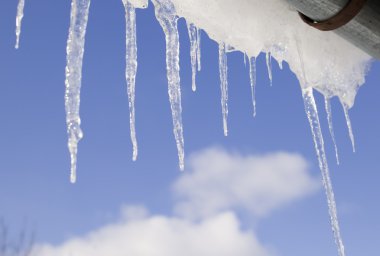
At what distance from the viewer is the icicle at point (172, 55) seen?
1758 mm

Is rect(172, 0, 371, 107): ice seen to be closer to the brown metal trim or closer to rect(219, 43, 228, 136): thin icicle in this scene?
the brown metal trim

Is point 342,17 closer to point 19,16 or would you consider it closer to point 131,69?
point 131,69

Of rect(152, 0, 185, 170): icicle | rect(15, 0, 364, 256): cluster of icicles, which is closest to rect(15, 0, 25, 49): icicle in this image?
rect(15, 0, 364, 256): cluster of icicles

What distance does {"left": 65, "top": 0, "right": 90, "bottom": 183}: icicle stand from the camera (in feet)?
6.10

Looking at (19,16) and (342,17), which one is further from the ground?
(342,17)

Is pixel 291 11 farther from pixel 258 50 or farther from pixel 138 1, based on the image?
pixel 138 1

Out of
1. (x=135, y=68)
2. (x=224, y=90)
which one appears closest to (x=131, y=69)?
(x=135, y=68)

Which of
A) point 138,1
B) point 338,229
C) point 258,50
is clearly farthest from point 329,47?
point 338,229

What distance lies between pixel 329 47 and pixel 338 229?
109cm

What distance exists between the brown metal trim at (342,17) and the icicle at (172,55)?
0.52m

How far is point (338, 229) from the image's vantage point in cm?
255

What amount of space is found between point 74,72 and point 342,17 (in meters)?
1.07

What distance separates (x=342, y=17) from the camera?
1471 mm

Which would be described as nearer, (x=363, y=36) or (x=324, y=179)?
(x=363, y=36)
